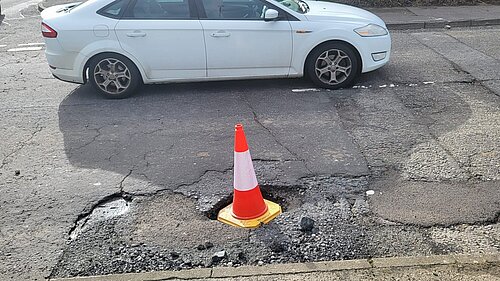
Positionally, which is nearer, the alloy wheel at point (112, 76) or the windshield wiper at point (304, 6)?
the alloy wheel at point (112, 76)

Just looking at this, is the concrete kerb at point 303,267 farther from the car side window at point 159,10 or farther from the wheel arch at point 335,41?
the car side window at point 159,10

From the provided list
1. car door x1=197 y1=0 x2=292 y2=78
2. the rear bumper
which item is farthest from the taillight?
car door x1=197 y1=0 x2=292 y2=78

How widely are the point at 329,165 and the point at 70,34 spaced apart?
13.3 feet

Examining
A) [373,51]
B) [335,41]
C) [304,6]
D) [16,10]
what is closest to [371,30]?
[373,51]

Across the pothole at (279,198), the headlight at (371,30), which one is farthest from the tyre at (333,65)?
the pothole at (279,198)

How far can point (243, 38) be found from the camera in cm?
671

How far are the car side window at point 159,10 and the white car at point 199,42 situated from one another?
13 mm

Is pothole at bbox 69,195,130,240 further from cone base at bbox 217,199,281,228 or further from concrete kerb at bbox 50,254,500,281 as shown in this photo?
cone base at bbox 217,199,281,228

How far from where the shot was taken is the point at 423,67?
797 centimetres

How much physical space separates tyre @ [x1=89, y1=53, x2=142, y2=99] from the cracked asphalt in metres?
0.16

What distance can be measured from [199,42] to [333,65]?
191cm

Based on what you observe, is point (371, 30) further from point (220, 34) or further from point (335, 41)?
point (220, 34)

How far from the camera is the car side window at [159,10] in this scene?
6734 millimetres

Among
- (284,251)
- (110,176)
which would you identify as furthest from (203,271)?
(110,176)
